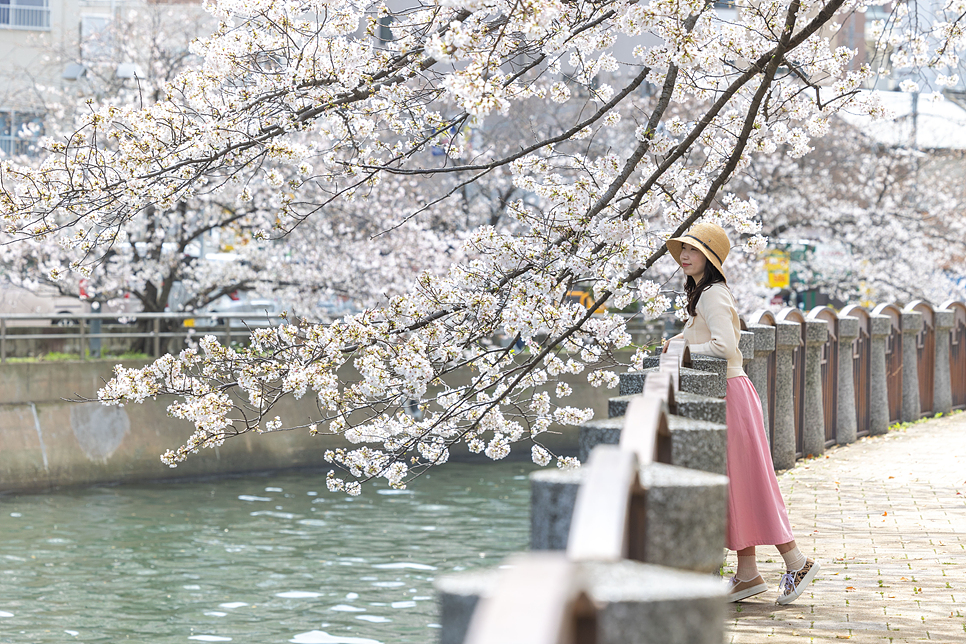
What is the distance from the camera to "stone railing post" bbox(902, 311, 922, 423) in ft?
48.9

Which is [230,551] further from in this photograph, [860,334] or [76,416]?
[860,334]

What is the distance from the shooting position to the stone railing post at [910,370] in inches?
587

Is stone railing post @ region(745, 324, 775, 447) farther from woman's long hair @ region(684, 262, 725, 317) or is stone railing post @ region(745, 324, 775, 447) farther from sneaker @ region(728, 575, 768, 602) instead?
woman's long hair @ region(684, 262, 725, 317)

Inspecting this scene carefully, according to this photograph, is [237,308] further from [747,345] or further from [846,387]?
[747,345]

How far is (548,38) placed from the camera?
22.9 feet

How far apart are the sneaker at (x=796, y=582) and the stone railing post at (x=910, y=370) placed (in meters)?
9.51

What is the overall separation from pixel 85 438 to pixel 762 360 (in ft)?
48.5

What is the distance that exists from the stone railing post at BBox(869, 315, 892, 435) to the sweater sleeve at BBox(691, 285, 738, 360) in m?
8.47

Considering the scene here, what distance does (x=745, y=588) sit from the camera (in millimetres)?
6117

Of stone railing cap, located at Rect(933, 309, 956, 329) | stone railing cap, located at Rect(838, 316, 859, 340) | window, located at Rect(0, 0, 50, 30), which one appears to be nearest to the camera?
stone railing cap, located at Rect(838, 316, 859, 340)

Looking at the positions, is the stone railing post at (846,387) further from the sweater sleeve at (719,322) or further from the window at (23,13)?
the window at (23,13)

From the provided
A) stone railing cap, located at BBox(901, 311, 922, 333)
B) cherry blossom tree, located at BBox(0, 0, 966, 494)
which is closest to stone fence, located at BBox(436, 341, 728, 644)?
cherry blossom tree, located at BBox(0, 0, 966, 494)

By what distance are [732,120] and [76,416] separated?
16190 mm

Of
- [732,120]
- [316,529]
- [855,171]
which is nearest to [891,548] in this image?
[732,120]
